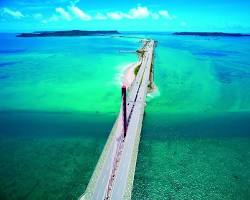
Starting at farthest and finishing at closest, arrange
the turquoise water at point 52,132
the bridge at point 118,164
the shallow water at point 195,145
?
1. the turquoise water at point 52,132
2. the shallow water at point 195,145
3. the bridge at point 118,164

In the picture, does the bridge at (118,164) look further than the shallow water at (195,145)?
No

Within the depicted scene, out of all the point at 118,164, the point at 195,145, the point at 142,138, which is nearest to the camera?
the point at 118,164

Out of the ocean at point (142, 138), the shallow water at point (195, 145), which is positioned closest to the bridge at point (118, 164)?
the ocean at point (142, 138)

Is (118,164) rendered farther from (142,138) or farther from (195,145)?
(195,145)

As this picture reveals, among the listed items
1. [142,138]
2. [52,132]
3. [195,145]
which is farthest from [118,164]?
[52,132]

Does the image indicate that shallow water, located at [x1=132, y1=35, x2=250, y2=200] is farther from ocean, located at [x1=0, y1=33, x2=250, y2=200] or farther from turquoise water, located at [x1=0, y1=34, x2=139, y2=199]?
turquoise water, located at [x1=0, y1=34, x2=139, y2=199]

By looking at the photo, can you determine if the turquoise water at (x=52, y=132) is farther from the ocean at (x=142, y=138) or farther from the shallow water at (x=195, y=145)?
the shallow water at (x=195, y=145)

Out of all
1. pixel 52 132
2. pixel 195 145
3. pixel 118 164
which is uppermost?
pixel 118 164

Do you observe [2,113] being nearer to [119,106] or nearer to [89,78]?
[119,106]

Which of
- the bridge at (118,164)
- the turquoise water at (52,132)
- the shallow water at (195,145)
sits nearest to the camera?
the bridge at (118,164)

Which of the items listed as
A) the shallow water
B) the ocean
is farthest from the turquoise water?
the shallow water

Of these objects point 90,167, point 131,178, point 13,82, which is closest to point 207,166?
point 131,178
